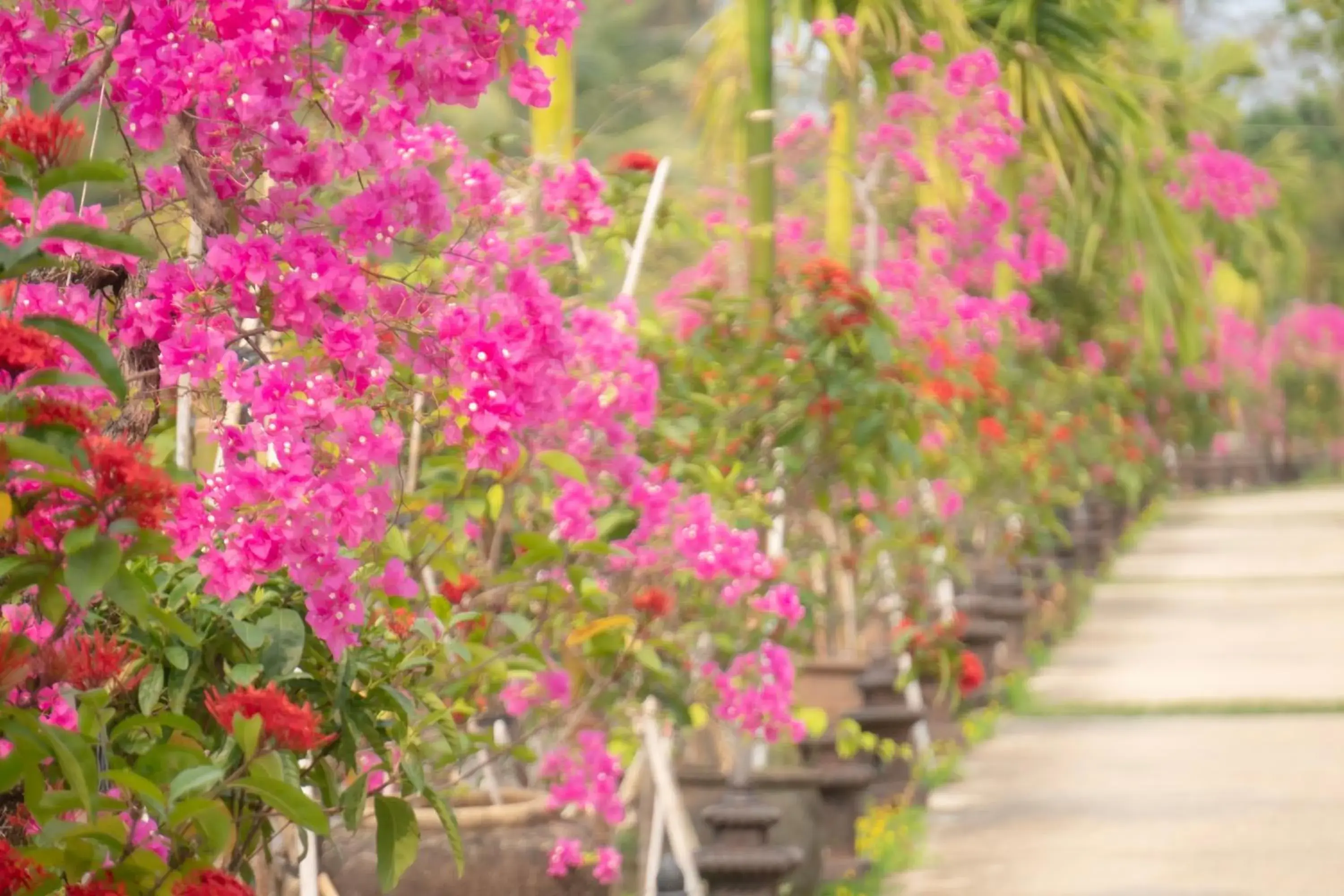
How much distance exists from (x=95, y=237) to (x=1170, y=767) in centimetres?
705

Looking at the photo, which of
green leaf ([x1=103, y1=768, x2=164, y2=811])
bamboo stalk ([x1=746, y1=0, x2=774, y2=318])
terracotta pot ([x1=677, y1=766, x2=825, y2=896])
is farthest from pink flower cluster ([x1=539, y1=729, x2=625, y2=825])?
green leaf ([x1=103, y1=768, x2=164, y2=811])

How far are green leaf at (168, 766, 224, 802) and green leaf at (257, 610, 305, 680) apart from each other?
543 mm

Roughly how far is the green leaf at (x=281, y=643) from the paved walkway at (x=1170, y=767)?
3.81m

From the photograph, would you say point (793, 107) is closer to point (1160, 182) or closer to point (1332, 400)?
point (1160, 182)

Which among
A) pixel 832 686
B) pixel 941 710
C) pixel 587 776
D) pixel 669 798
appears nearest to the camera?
pixel 587 776

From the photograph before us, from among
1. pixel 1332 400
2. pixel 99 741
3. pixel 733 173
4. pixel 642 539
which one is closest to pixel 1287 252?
pixel 1332 400

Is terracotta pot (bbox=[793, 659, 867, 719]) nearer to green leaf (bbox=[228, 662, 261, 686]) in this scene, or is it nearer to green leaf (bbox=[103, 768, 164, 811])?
green leaf (bbox=[228, 662, 261, 686])

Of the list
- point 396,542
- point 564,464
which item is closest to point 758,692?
point 564,464

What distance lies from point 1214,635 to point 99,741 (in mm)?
11428

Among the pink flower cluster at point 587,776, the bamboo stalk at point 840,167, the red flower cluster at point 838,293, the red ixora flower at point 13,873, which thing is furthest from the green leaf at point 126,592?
the bamboo stalk at point 840,167

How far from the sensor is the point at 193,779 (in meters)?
2.10

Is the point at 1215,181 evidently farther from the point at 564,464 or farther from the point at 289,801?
the point at 289,801

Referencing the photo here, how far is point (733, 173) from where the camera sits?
773 cm

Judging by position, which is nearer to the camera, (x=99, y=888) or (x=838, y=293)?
(x=99, y=888)
